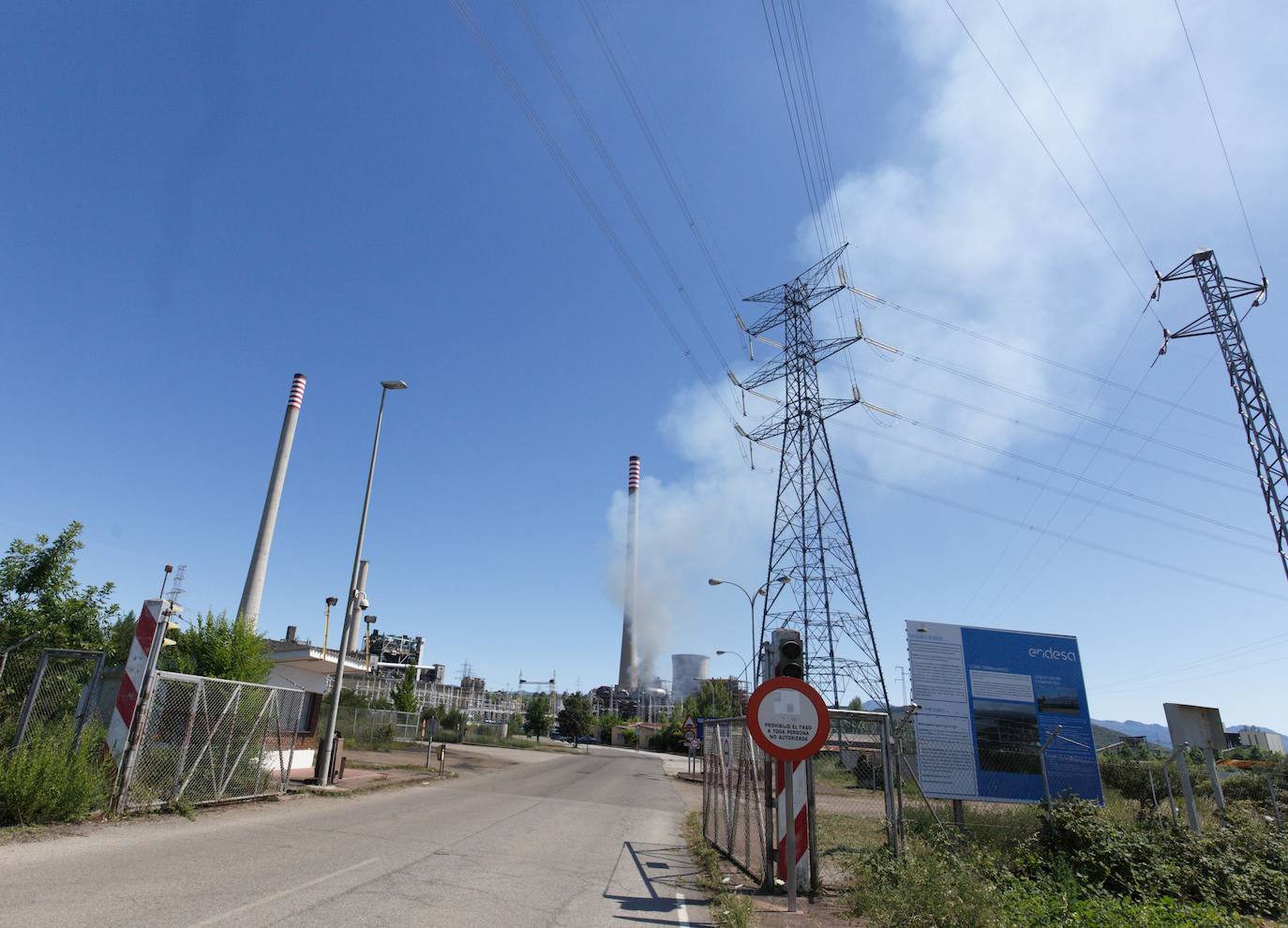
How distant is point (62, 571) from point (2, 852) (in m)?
9.14

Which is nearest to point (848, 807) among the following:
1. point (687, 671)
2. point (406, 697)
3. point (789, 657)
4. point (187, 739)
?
point (789, 657)

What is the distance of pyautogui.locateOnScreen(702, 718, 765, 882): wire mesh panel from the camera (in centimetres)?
951

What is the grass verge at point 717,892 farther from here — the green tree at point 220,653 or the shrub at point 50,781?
the green tree at point 220,653

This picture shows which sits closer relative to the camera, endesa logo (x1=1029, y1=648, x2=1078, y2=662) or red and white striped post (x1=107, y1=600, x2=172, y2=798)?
red and white striped post (x1=107, y1=600, x2=172, y2=798)

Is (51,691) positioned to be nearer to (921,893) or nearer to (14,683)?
(14,683)

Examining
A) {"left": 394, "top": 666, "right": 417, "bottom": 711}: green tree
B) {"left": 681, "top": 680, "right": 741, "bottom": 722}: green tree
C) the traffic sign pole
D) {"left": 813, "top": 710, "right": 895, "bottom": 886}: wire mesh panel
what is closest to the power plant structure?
{"left": 681, "top": 680, "right": 741, "bottom": 722}: green tree

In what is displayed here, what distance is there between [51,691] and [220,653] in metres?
8.27

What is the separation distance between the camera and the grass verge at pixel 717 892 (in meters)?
6.66

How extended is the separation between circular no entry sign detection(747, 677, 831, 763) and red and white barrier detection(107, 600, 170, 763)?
30.0ft

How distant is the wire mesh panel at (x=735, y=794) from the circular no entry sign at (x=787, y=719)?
1730 mm

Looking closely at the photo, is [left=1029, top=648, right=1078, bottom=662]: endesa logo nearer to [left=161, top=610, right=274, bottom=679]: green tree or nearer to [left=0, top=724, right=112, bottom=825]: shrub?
[left=0, top=724, right=112, bottom=825]: shrub

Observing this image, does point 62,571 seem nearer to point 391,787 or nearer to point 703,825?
point 391,787

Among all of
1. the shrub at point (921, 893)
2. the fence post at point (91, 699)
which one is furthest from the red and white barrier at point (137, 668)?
the shrub at point (921, 893)

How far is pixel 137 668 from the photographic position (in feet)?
35.8
